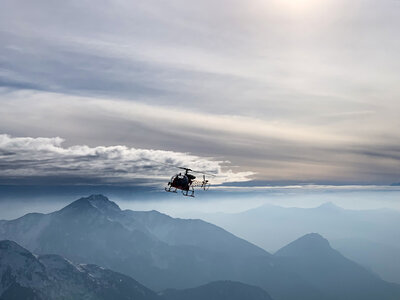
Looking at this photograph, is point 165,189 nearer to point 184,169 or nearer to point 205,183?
point 184,169

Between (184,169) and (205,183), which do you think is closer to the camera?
(184,169)

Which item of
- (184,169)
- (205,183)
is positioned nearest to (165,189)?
(184,169)

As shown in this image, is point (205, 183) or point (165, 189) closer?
point (165, 189)
